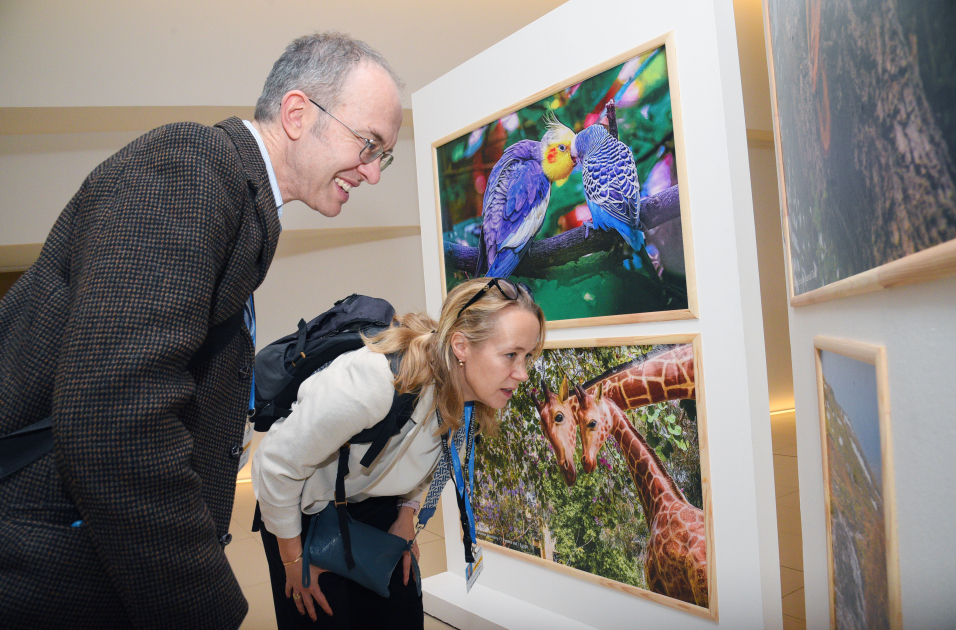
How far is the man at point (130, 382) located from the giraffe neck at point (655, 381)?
180cm

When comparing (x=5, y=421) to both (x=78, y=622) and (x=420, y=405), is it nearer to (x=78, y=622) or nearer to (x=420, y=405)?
(x=78, y=622)

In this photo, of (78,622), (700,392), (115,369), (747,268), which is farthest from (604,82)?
(78,622)

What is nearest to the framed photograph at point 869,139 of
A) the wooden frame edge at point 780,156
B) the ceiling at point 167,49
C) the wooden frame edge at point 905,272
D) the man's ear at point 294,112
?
the wooden frame edge at point 905,272

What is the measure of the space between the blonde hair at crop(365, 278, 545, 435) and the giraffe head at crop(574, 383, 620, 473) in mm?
509

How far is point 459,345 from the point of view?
2275 millimetres

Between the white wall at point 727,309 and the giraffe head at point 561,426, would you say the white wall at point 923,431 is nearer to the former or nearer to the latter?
the white wall at point 727,309

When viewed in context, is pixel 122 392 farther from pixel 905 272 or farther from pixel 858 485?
pixel 858 485

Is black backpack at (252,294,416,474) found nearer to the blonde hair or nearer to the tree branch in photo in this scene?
the blonde hair

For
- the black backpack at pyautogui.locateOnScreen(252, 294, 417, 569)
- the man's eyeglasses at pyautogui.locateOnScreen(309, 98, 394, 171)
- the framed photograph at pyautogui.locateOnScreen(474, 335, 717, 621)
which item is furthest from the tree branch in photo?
the man's eyeglasses at pyautogui.locateOnScreen(309, 98, 394, 171)

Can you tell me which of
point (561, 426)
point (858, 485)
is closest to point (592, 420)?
point (561, 426)

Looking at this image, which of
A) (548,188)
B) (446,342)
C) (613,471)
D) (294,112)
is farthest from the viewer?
(548,188)

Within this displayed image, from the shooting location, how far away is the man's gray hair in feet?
4.42

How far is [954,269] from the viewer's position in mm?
696

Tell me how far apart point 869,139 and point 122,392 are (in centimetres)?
112
